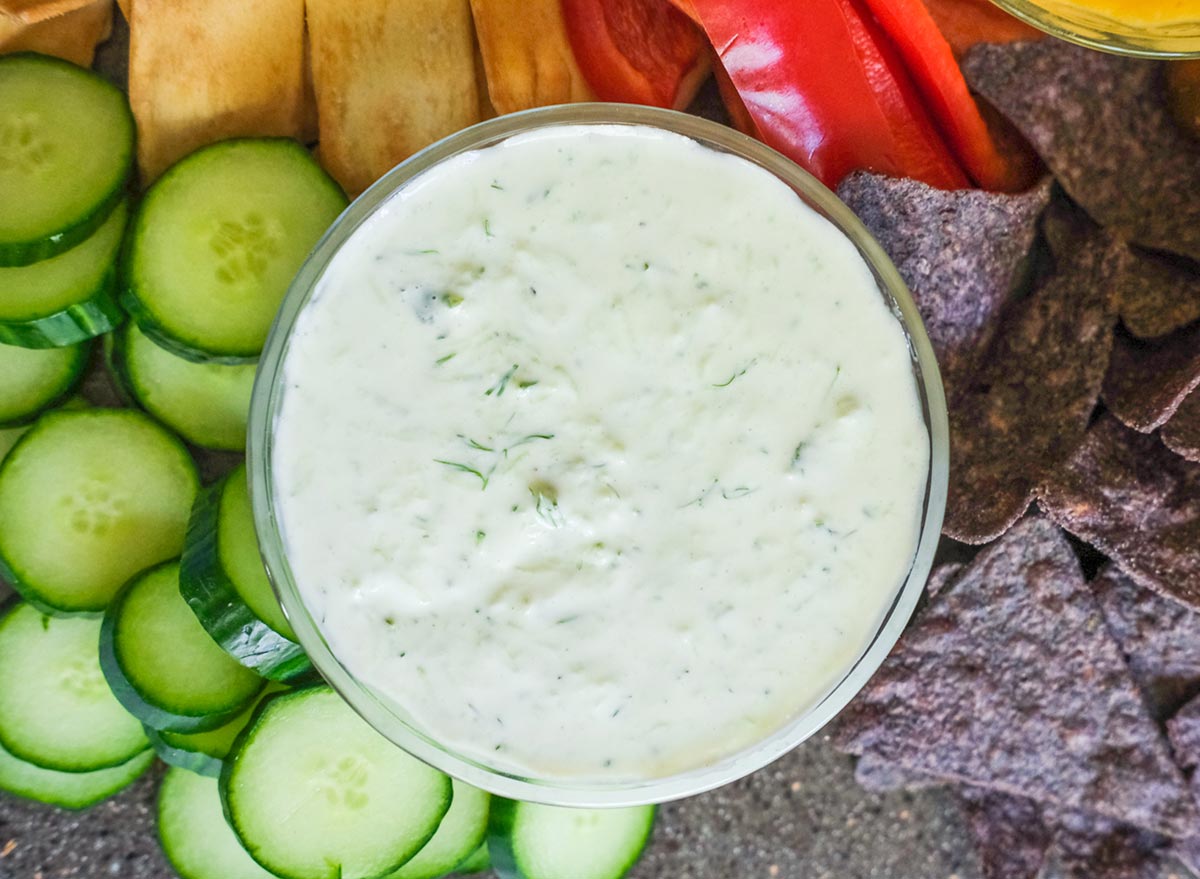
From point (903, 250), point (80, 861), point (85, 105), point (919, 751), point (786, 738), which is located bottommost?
point (919, 751)

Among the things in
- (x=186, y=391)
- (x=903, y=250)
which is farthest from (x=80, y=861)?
(x=903, y=250)

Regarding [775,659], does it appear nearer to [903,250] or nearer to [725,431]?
[725,431]

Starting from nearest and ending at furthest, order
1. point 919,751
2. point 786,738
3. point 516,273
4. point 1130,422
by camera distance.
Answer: point 516,273, point 786,738, point 1130,422, point 919,751

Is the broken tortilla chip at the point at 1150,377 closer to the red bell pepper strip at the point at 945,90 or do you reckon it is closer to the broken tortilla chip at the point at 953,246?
the broken tortilla chip at the point at 953,246

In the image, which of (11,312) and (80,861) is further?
(80,861)

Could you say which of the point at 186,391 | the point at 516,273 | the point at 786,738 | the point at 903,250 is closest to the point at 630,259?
the point at 516,273

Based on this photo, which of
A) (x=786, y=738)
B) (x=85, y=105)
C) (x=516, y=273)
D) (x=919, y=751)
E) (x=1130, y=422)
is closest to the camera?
(x=516, y=273)

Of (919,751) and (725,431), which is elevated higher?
(725,431)
